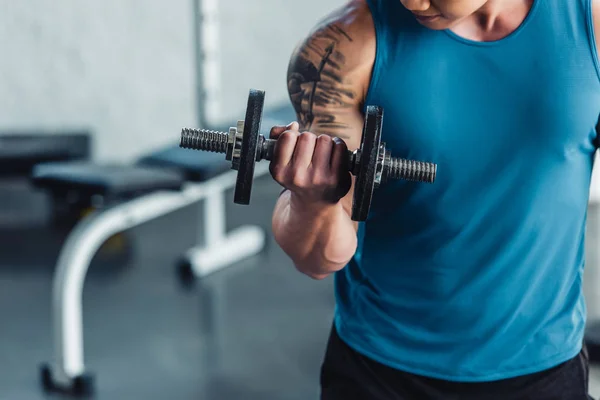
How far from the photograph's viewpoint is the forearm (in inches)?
29.3

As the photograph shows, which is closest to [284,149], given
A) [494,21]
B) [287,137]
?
[287,137]

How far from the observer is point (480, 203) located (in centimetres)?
76

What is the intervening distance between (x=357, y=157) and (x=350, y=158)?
0.6 inches

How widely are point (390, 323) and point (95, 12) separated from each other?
278cm

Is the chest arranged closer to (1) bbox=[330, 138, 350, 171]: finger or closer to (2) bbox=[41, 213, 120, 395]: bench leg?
(1) bbox=[330, 138, 350, 171]: finger

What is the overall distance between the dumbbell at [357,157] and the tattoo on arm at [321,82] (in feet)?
0.48

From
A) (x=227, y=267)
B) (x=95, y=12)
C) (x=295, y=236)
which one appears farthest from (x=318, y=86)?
(x=95, y=12)

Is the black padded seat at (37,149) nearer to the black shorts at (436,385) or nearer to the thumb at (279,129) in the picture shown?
the black shorts at (436,385)

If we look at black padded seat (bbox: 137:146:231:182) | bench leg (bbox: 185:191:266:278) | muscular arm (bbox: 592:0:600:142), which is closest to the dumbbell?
muscular arm (bbox: 592:0:600:142)

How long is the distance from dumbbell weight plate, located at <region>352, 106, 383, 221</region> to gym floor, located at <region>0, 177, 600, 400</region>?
1258 millimetres

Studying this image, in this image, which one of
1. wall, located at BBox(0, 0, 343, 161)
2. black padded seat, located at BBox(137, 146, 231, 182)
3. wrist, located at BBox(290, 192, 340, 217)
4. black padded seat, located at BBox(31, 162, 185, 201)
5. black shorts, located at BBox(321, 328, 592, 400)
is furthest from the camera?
wall, located at BBox(0, 0, 343, 161)

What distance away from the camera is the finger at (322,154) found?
25.5 inches

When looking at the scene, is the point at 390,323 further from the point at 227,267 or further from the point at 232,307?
the point at 227,267

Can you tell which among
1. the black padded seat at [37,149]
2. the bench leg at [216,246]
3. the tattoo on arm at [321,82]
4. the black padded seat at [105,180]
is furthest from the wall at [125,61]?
→ the tattoo on arm at [321,82]
